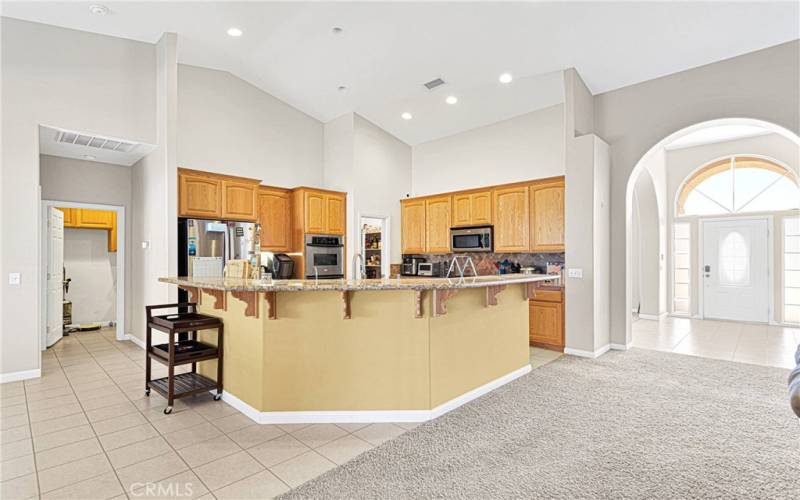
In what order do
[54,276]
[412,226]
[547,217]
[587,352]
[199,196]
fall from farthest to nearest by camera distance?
[412,226] < [547,217] < [54,276] < [199,196] < [587,352]

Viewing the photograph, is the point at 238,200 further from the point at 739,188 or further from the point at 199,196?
the point at 739,188

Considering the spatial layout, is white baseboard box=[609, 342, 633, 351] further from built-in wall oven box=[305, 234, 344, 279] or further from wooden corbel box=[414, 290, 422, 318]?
built-in wall oven box=[305, 234, 344, 279]

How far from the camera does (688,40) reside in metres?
4.39

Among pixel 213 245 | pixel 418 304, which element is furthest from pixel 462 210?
pixel 418 304

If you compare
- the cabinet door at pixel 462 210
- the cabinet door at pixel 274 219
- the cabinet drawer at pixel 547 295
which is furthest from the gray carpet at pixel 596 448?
the cabinet door at pixel 274 219

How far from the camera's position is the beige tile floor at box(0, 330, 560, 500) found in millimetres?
2229

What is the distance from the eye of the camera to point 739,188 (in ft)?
24.7

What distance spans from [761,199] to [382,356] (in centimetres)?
804

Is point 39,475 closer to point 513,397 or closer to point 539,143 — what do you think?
point 513,397

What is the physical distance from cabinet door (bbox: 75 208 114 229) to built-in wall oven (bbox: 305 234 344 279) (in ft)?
11.4

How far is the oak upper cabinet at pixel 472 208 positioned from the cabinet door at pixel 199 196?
3798 mm

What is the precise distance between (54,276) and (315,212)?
3781mm

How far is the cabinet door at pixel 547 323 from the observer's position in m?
5.43

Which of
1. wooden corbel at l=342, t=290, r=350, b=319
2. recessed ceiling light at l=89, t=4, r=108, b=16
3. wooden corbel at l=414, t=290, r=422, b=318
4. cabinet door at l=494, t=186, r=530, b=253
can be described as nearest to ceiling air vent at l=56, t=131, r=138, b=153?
Answer: recessed ceiling light at l=89, t=4, r=108, b=16
